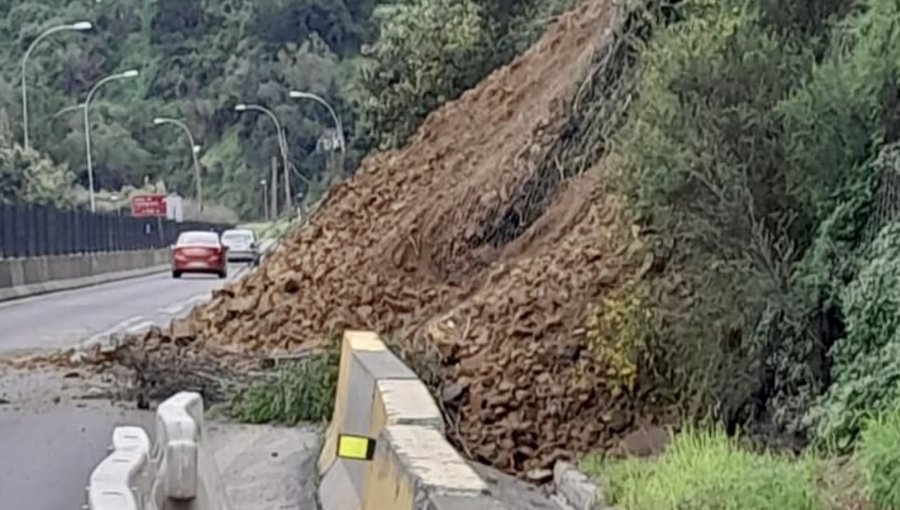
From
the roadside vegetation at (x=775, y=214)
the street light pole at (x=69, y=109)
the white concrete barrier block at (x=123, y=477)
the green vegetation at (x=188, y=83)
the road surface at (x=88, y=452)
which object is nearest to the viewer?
the white concrete barrier block at (x=123, y=477)

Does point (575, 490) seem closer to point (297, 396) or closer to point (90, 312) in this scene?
point (297, 396)

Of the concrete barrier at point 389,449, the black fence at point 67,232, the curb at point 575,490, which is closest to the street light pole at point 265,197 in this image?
the black fence at point 67,232

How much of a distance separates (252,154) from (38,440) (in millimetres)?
105479

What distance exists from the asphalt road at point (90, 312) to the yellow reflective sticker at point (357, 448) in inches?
534

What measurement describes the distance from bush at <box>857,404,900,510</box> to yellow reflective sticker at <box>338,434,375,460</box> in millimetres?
2753

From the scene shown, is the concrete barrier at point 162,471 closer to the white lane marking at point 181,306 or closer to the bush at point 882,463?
the bush at point 882,463

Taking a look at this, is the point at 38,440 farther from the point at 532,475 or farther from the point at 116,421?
the point at 532,475

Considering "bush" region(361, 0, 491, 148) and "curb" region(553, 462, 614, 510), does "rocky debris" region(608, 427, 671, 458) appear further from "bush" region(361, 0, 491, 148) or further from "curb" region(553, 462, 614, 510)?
"bush" region(361, 0, 491, 148)

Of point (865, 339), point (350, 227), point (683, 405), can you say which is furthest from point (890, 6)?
point (350, 227)

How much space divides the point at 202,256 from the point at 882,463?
1770 inches

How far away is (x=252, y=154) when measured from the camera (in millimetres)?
118875

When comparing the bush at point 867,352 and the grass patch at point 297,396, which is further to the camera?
the grass patch at point 297,396

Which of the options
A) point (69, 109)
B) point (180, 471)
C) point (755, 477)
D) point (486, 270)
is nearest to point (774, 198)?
point (755, 477)

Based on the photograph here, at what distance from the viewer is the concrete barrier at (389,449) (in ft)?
22.8
